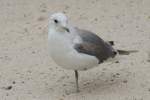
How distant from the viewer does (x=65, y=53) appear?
6.40m

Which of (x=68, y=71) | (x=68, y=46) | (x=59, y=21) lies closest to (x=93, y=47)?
(x=68, y=46)

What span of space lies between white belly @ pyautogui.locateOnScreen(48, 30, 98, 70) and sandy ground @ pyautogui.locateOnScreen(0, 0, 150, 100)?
38 centimetres

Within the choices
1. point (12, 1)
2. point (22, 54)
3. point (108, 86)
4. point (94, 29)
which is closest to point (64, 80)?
point (108, 86)

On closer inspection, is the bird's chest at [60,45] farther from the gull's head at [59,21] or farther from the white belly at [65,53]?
the gull's head at [59,21]

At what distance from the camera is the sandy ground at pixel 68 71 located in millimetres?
6719

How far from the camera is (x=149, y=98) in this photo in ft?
20.6

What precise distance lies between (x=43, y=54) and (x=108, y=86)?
1.52 m

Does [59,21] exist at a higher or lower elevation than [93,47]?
higher

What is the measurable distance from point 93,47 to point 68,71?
87 centimetres

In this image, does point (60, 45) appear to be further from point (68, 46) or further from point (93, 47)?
point (93, 47)

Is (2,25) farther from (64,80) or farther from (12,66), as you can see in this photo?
(64,80)

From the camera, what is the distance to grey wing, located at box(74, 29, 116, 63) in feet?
21.5

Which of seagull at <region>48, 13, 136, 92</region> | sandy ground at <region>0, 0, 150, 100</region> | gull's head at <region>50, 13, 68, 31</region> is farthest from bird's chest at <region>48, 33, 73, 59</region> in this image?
sandy ground at <region>0, 0, 150, 100</region>

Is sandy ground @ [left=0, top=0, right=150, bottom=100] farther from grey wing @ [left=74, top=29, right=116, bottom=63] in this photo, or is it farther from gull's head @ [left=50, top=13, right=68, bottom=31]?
gull's head @ [left=50, top=13, right=68, bottom=31]
